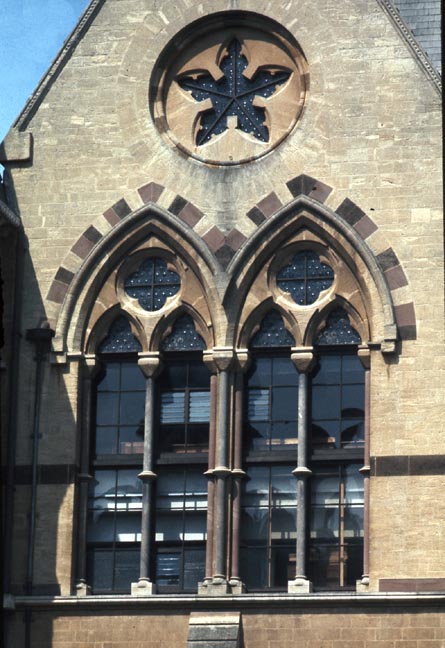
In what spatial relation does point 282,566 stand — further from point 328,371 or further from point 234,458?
point 328,371

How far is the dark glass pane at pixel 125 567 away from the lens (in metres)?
30.4

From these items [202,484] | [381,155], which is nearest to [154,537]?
[202,484]

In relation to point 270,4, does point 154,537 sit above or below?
below

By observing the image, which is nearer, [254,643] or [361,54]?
[254,643]

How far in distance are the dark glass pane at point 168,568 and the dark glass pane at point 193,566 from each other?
10 cm

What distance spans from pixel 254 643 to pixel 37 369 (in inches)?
177

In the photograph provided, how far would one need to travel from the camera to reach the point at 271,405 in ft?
101

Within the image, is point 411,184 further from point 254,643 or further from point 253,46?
point 254,643

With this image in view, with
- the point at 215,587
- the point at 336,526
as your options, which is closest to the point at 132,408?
the point at 215,587

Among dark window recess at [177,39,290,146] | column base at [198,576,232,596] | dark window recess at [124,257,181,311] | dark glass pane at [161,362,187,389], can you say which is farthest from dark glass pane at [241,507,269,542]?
dark window recess at [177,39,290,146]

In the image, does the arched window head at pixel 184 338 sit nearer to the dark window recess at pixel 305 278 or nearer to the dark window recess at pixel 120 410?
the dark window recess at pixel 120 410

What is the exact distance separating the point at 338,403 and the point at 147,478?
2532 mm

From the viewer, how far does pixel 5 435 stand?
30.8m

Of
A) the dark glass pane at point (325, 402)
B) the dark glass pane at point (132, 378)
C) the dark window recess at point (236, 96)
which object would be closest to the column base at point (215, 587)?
the dark glass pane at point (325, 402)
